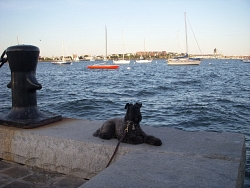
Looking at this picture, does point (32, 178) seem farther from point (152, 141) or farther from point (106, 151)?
point (152, 141)

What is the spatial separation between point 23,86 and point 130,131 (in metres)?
2.16

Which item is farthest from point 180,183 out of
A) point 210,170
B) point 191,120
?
point 191,120

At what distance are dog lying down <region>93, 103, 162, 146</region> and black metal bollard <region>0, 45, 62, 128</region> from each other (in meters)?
1.41

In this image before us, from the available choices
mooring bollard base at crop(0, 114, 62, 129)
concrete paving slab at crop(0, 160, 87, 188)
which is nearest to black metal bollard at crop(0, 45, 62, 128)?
mooring bollard base at crop(0, 114, 62, 129)

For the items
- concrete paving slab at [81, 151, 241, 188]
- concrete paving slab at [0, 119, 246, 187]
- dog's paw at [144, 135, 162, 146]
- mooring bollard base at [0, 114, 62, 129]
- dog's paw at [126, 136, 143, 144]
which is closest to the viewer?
concrete paving slab at [81, 151, 241, 188]

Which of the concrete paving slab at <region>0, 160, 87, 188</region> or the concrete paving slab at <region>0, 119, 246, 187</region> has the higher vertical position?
the concrete paving slab at <region>0, 119, 246, 187</region>

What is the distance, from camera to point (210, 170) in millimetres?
3090

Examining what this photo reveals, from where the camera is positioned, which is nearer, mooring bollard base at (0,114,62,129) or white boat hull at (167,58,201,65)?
mooring bollard base at (0,114,62,129)

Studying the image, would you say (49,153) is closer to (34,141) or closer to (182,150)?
(34,141)

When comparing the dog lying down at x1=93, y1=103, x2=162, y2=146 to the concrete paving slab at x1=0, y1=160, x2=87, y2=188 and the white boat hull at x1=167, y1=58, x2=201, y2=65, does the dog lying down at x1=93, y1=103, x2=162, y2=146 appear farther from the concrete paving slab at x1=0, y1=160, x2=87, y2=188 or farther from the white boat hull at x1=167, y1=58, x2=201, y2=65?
the white boat hull at x1=167, y1=58, x2=201, y2=65

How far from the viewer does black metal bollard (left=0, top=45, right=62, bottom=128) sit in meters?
4.87

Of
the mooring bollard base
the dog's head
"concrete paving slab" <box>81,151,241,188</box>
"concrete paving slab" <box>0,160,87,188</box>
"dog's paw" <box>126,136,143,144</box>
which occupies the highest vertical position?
the dog's head

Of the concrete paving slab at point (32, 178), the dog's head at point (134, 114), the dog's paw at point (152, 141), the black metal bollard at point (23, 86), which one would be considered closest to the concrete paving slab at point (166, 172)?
the dog's paw at point (152, 141)

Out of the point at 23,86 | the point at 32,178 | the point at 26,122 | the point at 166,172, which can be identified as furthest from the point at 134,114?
the point at 23,86
